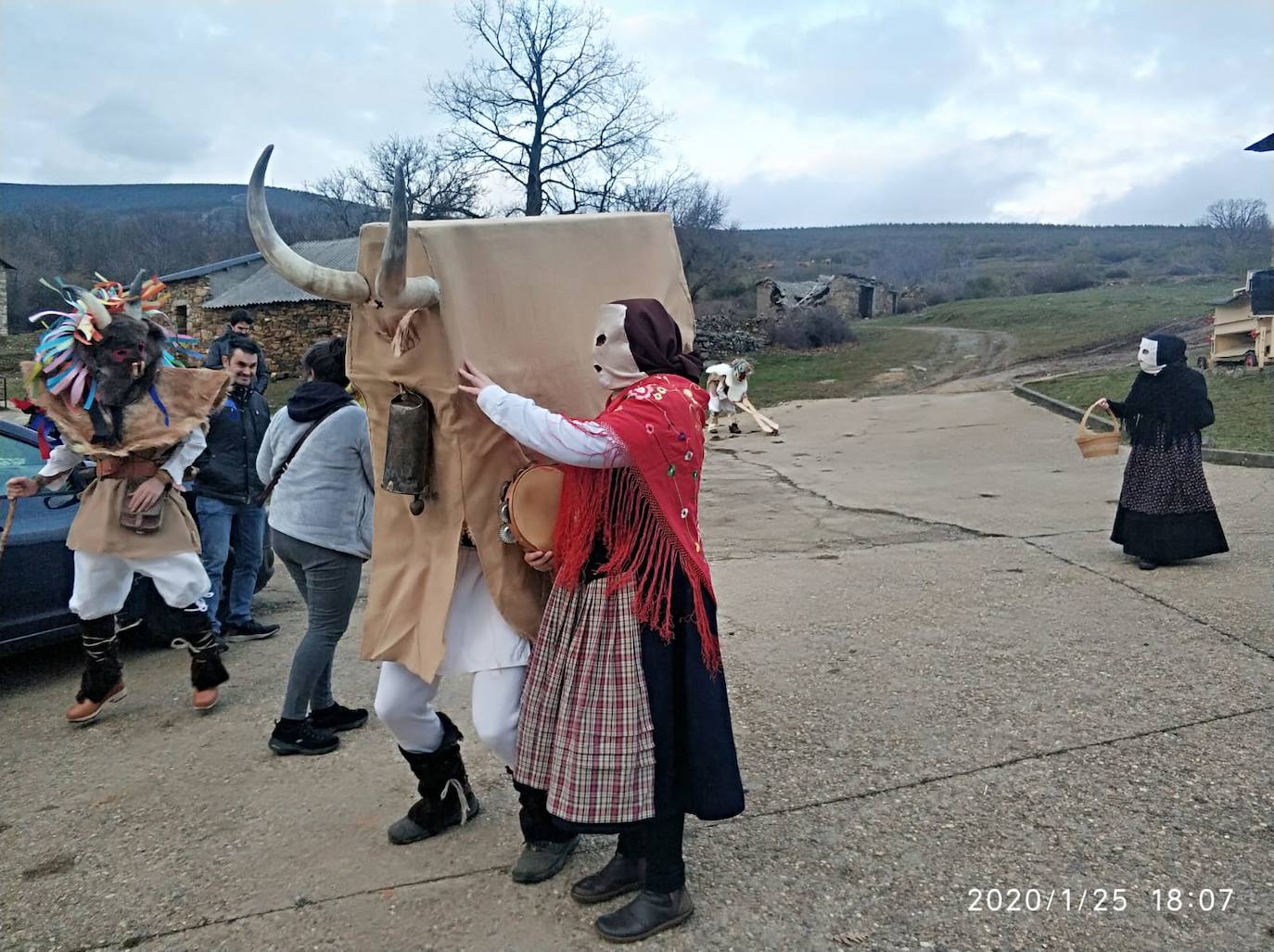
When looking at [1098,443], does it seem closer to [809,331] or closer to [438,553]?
[438,553]

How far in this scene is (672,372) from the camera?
9.04 ft

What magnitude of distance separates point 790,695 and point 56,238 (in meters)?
57.0

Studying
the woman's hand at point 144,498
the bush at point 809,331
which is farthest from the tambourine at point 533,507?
the bush at point 809,331

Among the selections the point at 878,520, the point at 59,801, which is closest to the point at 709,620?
the point at 59,801

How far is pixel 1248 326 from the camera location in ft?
56.9

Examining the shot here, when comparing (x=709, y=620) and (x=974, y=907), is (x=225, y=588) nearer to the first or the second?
Result: (x=709, y=620)

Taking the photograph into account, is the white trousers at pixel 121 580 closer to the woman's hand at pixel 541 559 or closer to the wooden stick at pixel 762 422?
the woman's hand at pixel 541 559

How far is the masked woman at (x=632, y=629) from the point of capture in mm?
2602

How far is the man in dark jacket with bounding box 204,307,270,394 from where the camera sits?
5574 mm

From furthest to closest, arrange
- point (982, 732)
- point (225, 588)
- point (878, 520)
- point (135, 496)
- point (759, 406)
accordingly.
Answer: point (759, 406), point (878, 520), point (225, 588), point (135, 496), point (982, 732)

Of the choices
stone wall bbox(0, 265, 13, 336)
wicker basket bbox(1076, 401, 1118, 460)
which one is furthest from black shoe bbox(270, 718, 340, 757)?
stone wall bbox(0, 265, 13, 336)

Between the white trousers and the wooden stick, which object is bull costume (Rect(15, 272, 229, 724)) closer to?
the white trousers

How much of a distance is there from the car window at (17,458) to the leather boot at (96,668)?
4.87 feet

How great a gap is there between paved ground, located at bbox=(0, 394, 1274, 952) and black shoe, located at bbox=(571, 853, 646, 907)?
A: 6 centimetres
